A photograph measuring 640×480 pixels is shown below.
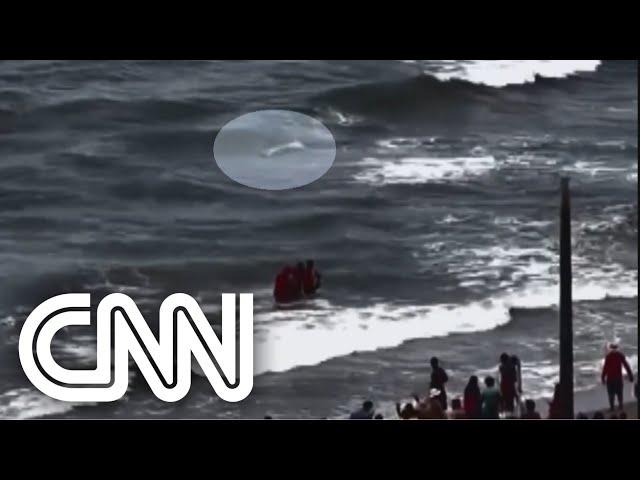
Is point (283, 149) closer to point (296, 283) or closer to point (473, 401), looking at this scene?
point (296, 283)

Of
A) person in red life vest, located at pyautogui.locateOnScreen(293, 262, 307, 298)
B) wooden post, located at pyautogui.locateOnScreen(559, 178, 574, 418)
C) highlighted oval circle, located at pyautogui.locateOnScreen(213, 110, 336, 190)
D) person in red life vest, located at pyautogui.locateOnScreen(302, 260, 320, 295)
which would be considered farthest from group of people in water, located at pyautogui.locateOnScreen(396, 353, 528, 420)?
highlighted oval circle, located at pyautogui.locateOnScreen(213, 110, 336, 190)

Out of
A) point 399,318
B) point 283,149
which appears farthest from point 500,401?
point 283,149

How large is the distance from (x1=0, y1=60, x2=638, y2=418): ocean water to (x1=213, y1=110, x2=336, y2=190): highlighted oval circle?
0.28m

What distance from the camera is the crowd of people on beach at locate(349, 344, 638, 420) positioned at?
1138cm

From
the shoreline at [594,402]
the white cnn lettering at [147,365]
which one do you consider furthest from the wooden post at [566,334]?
the white cnn lettering at [147,365]

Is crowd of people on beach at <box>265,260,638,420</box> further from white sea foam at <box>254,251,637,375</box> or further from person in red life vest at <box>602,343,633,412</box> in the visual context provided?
white sea foam at <box>254,251,637,375</box>

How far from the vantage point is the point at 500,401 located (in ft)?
38.4

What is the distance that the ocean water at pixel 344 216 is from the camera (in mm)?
16859

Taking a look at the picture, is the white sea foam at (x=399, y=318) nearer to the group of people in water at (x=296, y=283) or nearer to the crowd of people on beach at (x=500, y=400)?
the group of people in water at (x=296, y=283)

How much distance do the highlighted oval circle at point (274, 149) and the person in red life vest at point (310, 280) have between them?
3813 millimetres

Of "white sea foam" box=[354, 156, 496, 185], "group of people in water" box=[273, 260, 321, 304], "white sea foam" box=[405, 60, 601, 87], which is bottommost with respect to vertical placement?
"group of people in water" box=[273, 260, 321, 304]

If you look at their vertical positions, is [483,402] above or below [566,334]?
below

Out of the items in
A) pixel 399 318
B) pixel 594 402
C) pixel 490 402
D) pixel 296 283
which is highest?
pixel 296 283

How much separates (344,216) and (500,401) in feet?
41.8
